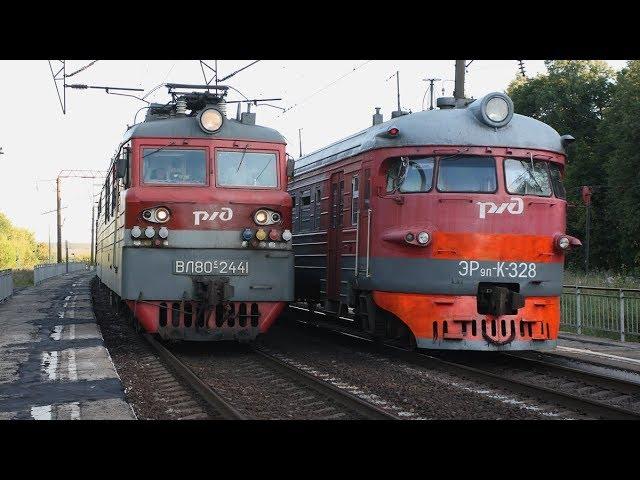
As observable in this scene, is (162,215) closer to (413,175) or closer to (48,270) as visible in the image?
(413,175)

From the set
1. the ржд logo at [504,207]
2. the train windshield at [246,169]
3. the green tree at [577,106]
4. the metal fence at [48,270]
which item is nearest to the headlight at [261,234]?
the train windshield at [246,169]

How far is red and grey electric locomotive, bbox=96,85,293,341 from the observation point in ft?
39.0

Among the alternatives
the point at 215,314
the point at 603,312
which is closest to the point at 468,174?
the point at 215,314

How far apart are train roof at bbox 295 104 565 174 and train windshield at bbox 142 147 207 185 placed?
8.18ft

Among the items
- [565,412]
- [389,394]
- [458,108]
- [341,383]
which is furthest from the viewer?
[458,108]

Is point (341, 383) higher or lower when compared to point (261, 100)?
lower

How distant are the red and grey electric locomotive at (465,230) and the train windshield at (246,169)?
1.53 meters

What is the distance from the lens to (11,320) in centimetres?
1798

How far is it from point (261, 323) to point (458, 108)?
424 centimetres

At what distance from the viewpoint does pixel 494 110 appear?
37.5ft

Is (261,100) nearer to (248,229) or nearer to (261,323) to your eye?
(248,229)
